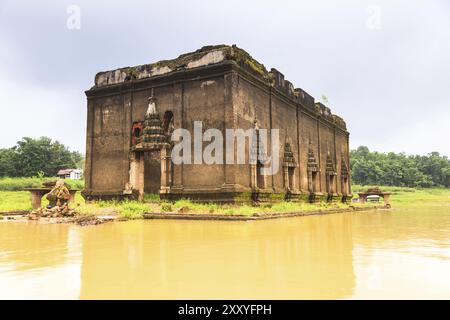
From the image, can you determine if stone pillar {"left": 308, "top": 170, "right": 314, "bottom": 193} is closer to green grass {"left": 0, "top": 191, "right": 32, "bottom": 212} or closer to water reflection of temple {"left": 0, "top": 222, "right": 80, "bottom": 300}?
green grass {"left": 0, "top": 191, "right": 32, "bottom": 212}

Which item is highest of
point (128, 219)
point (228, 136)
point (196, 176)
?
point (228, 136)

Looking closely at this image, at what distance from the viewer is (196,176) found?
15164 millimetres

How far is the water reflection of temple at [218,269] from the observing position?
2.87 metres

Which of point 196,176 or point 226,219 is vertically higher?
point 196,176

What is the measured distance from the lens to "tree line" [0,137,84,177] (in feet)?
168

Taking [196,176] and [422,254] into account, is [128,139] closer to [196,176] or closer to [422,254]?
[196,176]

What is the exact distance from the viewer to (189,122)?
51.7 feet

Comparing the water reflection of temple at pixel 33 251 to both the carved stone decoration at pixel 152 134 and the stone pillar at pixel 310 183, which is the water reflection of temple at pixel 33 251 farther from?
the stone pillar at pixel 310 183

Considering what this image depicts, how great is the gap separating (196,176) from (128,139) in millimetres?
4624

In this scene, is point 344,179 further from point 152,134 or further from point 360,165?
point 360,165

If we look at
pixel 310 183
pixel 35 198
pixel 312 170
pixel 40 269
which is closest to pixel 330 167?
pixel 312 170
